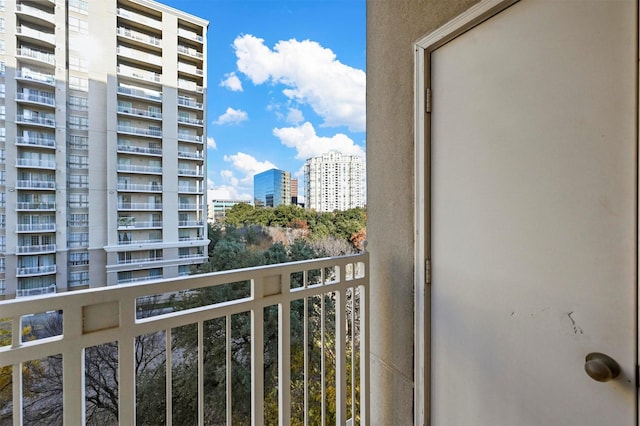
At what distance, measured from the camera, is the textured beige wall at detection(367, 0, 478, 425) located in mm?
1167

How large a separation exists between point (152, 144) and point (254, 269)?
193 cm

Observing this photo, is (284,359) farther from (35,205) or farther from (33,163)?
(33,163)

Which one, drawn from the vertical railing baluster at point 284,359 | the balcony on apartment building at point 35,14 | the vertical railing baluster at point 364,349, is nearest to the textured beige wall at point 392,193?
the vertical railing baluster at point 364,349

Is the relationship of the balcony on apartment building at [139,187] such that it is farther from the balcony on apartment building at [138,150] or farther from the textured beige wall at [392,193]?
the textured beige wall at [392,193]

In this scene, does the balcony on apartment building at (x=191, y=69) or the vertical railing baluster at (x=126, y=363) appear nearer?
the vertical railing baluster at (x=126, y=363)

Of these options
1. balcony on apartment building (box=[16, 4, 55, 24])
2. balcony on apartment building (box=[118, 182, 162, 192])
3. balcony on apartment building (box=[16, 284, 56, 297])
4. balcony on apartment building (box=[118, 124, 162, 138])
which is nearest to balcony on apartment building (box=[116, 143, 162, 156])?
balcony on apartment building (box=[118, 124, 162, 138])

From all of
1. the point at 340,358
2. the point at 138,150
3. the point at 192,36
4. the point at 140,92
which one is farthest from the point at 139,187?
the point at 340,358

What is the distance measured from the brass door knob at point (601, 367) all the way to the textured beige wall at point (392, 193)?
59cm

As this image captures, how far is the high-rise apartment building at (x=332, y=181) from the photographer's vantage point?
2145 millimetres

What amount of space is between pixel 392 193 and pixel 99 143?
2365 mm

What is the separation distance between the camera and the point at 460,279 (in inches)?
38.7

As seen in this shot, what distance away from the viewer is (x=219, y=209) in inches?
89.7

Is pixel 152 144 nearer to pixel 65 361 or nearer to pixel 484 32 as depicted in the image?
pixel 65 361

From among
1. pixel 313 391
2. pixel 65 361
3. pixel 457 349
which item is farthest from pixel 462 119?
pixel 313 391
